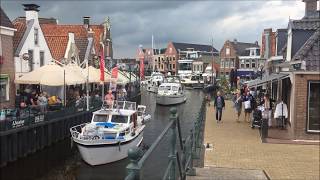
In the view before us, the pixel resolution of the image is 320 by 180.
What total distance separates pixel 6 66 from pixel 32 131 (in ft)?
28.2

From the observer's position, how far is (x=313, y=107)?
1744 centimetres

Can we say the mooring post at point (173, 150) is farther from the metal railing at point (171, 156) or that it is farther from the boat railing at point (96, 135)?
the boat railing at point (96, 135)

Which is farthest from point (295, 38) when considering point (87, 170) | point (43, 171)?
point (43, 171)

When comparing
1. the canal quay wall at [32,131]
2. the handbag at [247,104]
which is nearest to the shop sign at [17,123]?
the canal quay wall at [32,131]

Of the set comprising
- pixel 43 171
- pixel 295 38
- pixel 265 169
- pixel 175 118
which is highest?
pixel 295 38

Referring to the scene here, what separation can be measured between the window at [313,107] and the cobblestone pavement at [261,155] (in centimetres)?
140

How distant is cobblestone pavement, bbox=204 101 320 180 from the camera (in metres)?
11.9

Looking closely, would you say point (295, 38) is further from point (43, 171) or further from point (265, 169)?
point (43, 171)

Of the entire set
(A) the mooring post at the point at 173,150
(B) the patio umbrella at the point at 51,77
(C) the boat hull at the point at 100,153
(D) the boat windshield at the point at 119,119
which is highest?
(B) the patio umbrella at the point at 51,77

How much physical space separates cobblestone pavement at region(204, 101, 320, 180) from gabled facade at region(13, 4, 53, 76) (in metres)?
17.4

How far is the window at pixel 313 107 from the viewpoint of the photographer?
685 inches

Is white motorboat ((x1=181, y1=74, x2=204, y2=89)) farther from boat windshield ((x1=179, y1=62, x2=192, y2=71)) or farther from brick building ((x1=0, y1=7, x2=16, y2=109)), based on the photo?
brick building ((x1=0, y1=7, x2=16, y2=109))

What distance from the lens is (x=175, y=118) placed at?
6.33 m

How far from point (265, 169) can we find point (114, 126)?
11.0 metres
